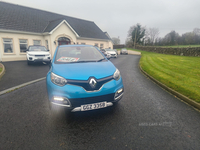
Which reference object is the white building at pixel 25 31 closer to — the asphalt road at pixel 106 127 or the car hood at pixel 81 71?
the asphalt road at pixel 106 127

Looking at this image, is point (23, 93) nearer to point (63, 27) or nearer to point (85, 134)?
point (85, 134)

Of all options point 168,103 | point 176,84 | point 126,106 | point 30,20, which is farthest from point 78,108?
point 30,20

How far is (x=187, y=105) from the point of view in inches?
158

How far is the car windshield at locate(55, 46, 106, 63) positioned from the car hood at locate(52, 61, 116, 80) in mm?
447

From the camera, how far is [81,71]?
3.01 m

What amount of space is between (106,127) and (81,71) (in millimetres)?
1440

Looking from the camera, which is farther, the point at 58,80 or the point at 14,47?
the point at 14,47

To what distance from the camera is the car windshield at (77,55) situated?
12.7ft

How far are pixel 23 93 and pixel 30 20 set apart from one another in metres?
19.8

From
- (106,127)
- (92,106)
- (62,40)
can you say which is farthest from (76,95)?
(62,40)

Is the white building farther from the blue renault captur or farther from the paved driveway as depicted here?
the blue renault captur

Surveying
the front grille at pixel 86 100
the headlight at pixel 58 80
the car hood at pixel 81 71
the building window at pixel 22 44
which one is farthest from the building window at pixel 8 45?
the front grille at pixel 86 100

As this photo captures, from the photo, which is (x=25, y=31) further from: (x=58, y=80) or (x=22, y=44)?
(x=58, y=80)

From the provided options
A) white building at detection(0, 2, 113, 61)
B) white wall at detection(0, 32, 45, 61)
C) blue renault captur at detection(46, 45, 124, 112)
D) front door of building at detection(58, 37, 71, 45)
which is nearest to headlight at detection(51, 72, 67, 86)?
blue renault captur at detection(46, 45, 124, 112)
